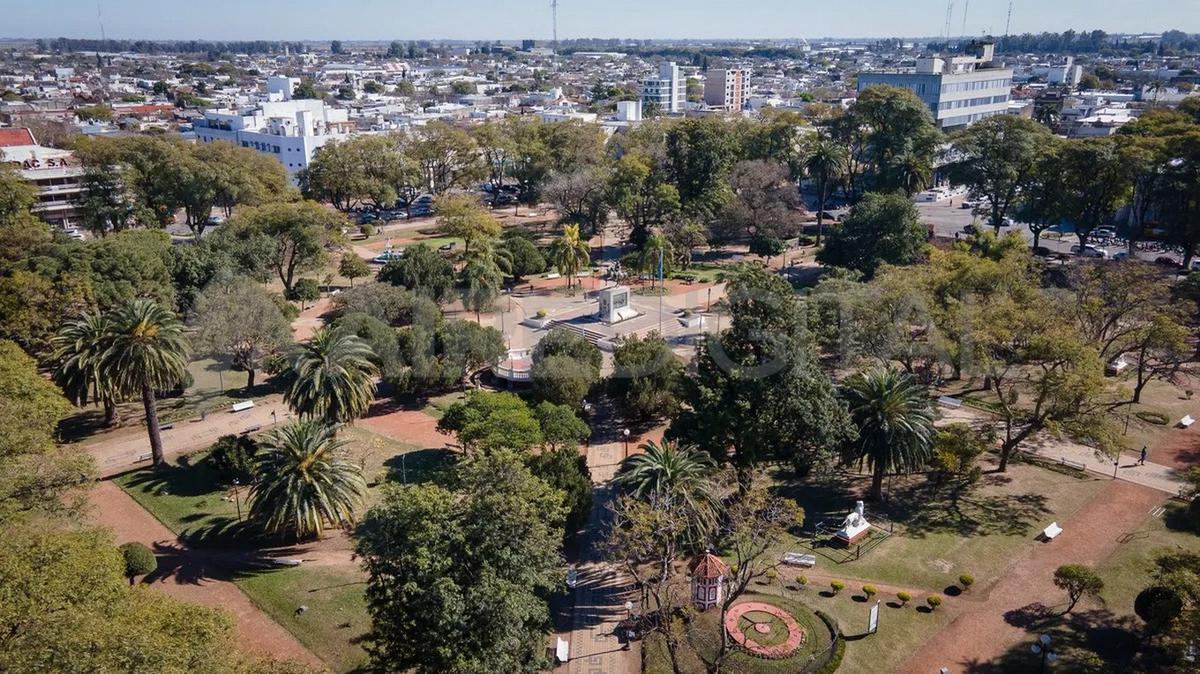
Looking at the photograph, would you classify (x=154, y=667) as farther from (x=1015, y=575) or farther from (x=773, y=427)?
(x=1015, y=575)

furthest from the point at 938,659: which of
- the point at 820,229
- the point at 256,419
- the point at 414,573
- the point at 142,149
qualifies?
the point at 142,149

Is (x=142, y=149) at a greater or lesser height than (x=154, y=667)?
greater

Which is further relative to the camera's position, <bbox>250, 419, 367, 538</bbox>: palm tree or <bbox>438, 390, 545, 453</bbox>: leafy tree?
<bbox>438, 390, 545, 453</bbox>: leafy tree

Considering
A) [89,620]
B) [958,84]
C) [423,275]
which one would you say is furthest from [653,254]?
[958,84]

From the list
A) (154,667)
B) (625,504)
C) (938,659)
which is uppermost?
(154,667)

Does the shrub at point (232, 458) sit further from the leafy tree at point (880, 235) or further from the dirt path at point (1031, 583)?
the leafy tree at point (880, 235)

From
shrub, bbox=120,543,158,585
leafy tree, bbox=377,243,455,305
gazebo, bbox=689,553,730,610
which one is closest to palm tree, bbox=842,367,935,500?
gazebo, bbox=689,553,730,610

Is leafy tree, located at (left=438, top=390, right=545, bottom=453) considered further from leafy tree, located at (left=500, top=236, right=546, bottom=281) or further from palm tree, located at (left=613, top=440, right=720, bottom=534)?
leafy tree, located at (left=500, top=236, right=546, bottom=281)

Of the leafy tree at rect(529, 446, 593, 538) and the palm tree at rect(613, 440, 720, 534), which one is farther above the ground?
the palm tree at rect(613, 440, 720, 534)
